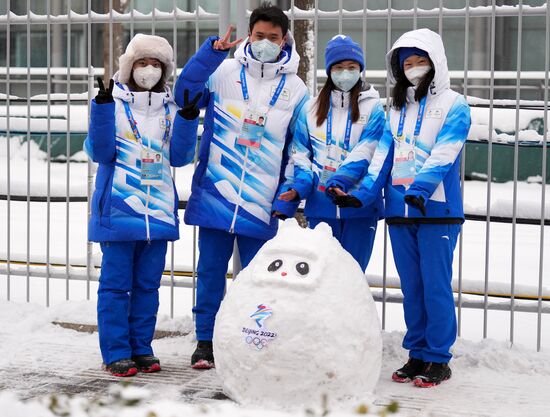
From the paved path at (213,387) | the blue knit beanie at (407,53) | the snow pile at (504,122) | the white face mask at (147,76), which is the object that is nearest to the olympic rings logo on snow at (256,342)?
the paved path at (213,387)

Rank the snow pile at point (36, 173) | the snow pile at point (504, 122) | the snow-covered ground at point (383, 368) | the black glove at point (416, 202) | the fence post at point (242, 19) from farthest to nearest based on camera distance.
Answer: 1. the snow pile at point (36, 173)
2. the snow pile at point (504, 122)
3. the fence post at point (242, 19)
4. the black glove at point (416, 202)
5. the snow-covered ground at point (383, 368)

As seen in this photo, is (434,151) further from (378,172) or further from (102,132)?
(102,132)

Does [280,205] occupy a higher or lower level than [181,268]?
higher

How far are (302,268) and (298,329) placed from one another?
12.5 inches

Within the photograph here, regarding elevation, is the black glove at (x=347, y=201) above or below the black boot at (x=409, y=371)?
above

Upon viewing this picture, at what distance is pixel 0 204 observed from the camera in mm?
15367

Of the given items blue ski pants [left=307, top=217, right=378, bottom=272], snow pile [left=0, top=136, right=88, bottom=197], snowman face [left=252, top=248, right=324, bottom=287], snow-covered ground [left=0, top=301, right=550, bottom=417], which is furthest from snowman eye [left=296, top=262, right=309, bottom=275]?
snow pile [left=0, top=136, right=88, bottom=197]

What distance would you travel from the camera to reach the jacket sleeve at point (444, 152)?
5211mm

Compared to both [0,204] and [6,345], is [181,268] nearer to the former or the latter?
[6,345]

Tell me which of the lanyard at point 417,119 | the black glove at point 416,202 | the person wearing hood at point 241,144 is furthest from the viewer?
the person wearing hood at point 241,144

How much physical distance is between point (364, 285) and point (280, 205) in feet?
2.71

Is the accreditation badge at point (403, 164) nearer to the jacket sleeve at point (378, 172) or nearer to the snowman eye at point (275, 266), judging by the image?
the jacket sleeve at point (378, 172)

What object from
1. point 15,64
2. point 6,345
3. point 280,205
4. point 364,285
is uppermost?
point 15,64

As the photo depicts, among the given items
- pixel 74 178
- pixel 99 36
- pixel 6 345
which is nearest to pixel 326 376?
pixel 6 345
